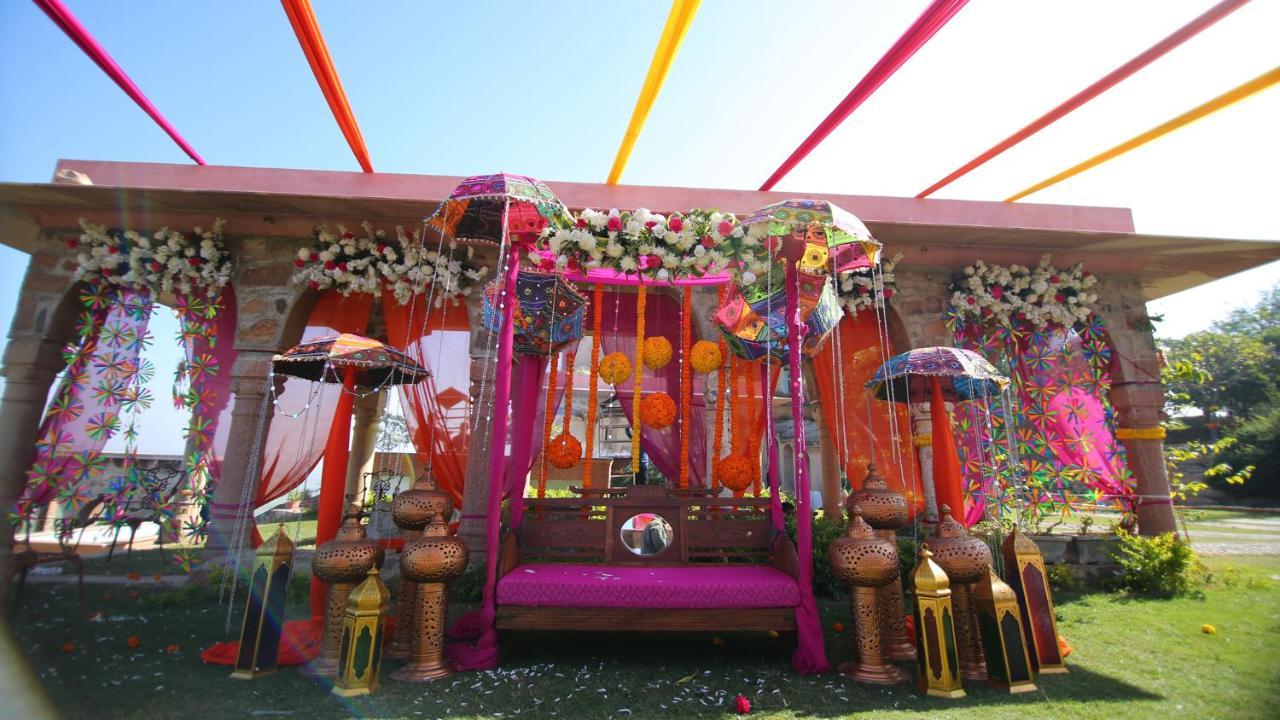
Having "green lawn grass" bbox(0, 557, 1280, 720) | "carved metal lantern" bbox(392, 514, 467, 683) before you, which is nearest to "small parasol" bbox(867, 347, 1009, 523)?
"green lawn grass" bbox(0, 557, 1280, 720)

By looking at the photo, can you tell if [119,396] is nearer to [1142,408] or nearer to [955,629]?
[955,629]

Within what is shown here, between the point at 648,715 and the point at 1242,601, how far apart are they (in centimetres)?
582

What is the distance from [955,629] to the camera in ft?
10.7

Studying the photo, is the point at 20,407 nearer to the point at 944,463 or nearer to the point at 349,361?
the point at 349,361

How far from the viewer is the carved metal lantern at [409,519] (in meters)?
3.65

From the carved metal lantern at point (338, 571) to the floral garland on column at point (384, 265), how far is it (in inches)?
115

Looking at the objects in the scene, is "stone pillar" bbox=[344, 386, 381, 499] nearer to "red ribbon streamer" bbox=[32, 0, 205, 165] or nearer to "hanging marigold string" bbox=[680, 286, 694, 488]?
"red ribbon streamer" bbox=[32, 0, 205, 165]

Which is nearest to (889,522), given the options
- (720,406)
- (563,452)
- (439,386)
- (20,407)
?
(720,406)

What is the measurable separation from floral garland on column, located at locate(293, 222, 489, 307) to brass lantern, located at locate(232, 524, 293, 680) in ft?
10.1

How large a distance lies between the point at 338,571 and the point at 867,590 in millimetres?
3268

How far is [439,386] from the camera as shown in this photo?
5855 mm

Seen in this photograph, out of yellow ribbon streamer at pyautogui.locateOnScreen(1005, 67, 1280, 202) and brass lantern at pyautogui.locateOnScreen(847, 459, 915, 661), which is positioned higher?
yellow ribbon streamer at pyautogui.locateOnScreen(1005, 67, 1280, 202)

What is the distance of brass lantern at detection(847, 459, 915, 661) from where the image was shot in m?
3.61

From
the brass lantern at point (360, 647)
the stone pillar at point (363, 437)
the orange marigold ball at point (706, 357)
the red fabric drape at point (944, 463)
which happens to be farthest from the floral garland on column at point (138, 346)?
the red fabric drape at point (944, 463)
